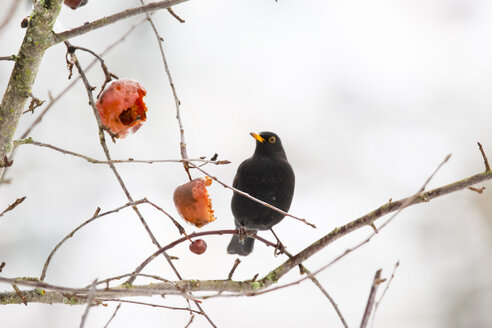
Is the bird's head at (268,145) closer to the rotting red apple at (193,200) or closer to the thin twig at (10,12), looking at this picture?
the rotting red apple at (193,200)

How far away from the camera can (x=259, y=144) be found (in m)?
3.25

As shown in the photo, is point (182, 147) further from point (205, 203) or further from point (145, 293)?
point (145, 293)

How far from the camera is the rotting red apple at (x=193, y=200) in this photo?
6.82 feet

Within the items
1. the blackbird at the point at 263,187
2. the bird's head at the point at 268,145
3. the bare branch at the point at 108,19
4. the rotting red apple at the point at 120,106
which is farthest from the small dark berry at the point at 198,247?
the bird's head at the point at 268,145

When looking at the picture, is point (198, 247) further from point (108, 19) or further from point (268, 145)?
point (268, 145)

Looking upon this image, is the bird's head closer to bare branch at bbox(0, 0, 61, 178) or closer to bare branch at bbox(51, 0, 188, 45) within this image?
bare branch at bbox(51, 0, 188, 45)

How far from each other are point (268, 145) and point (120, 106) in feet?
4.48

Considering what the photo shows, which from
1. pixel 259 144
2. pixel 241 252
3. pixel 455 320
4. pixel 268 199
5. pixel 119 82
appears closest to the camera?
pixel 119 82

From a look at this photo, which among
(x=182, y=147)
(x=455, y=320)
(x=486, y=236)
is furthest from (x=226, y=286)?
(x=486, y=236)

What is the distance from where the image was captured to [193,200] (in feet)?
6.82

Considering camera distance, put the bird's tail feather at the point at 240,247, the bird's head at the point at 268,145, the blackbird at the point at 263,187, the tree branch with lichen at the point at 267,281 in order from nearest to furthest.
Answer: the tree branch with lichen at the point at 267,281 < the blackbird at the point at 263,187 < the bird's head at the point at 268,145 < the bird's tail feather at the point at 240,247

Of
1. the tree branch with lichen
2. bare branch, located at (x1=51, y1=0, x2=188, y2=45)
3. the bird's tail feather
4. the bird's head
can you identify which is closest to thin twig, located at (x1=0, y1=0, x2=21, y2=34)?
bare branch, located at (x1=51, y1=0, x2=188, y2=45)

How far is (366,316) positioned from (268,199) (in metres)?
1.70

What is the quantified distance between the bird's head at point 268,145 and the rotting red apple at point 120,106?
1.20 m
